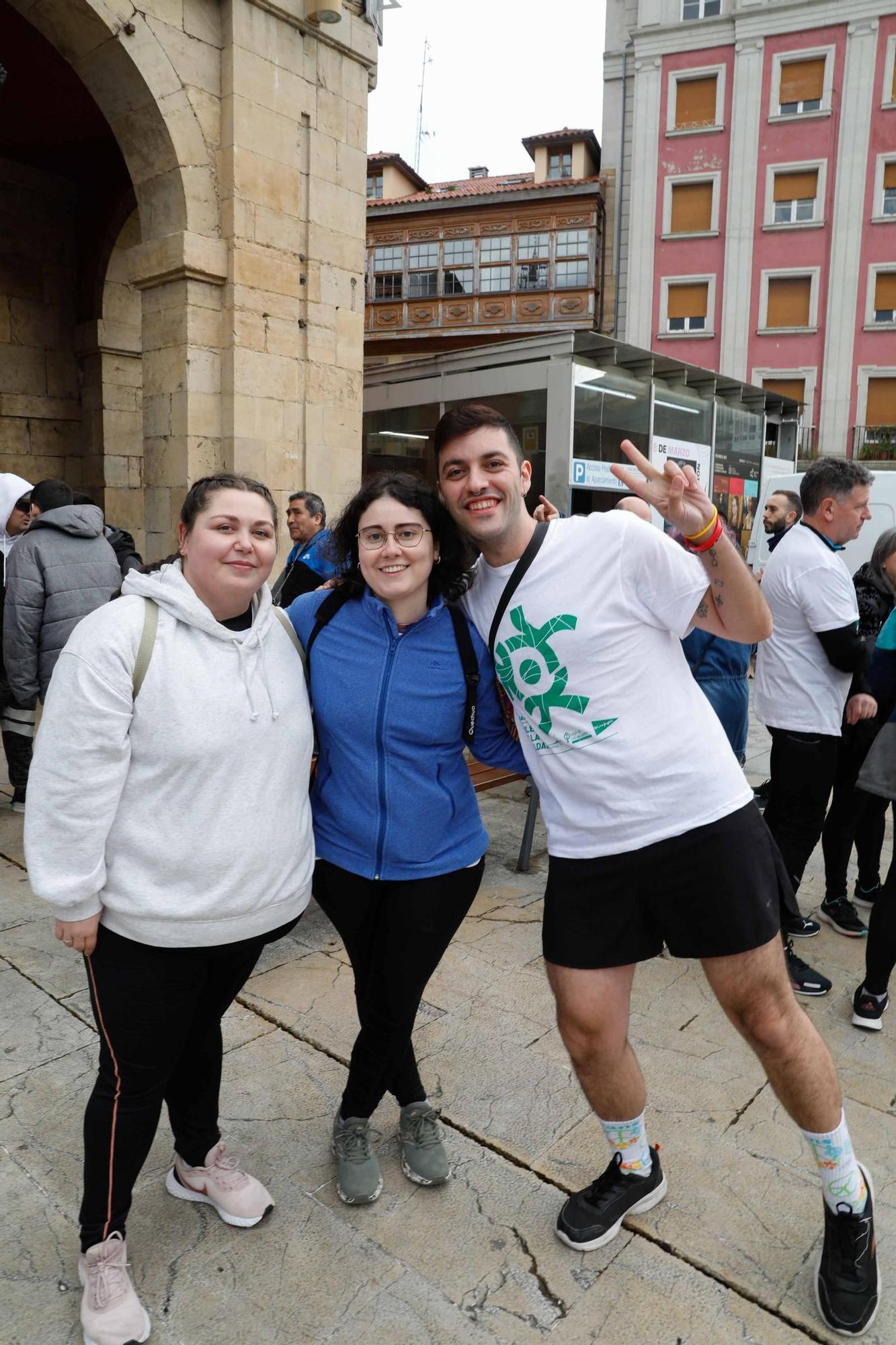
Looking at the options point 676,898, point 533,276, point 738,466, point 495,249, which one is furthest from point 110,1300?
point 495,249

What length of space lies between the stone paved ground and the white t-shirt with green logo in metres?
1.00

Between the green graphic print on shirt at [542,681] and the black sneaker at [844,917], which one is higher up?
the green graphic print on shirt at [542,681]

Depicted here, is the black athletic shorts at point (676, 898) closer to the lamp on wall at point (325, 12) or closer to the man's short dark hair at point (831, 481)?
the man's short dark hair at point (831, 481)

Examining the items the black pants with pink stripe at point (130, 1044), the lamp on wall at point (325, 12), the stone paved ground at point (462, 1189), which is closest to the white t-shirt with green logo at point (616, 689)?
the black pants with pink stripe at point (130, 1044)

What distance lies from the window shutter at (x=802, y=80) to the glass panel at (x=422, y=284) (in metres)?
12.5

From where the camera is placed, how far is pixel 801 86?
2802 centimetres

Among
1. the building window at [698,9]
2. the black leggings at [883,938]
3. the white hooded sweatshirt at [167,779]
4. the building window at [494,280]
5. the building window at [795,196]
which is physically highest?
the building window at [698,9]

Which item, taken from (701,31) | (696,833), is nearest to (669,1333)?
(696,833)

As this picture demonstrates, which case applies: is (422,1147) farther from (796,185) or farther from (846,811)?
(796,185)

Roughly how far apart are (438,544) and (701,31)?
34948 mm

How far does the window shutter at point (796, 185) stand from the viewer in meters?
28.3

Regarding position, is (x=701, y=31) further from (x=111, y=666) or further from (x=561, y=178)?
(x=111, y=666)

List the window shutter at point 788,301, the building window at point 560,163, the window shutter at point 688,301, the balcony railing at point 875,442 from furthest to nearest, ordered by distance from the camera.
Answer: the building window at point 560,163, the window shutter at point 688,301, the window shutter at point 788,301, the balcony railing at point 875,442

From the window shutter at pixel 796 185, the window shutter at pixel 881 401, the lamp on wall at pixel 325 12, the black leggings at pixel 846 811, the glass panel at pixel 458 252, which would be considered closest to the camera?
the black leggings at pixel 846 811
